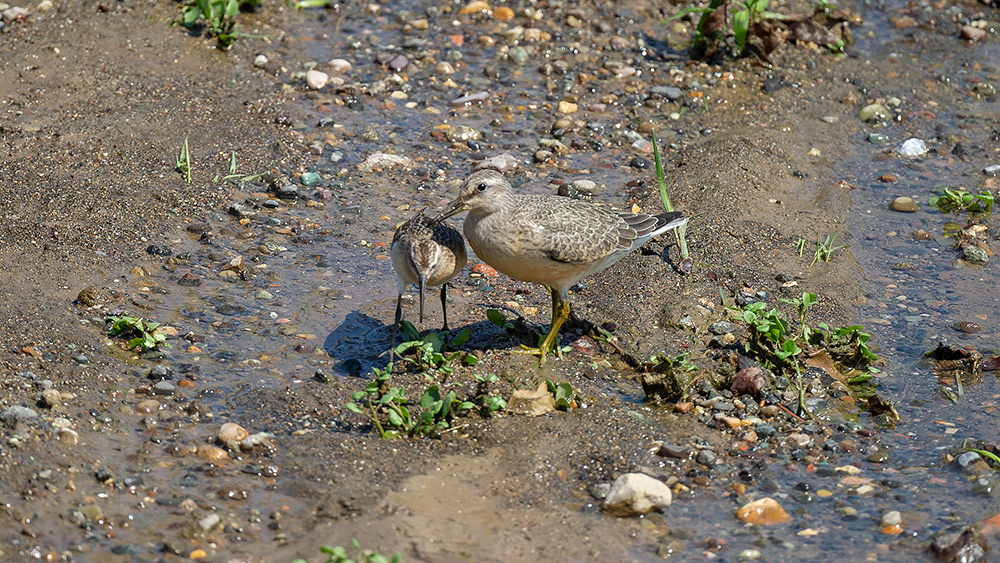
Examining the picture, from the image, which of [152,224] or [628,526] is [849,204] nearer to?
[628,526]

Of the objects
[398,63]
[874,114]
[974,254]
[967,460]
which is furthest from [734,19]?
[967,460]

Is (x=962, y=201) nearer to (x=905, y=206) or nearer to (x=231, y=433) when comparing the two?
(x=905, y=206)

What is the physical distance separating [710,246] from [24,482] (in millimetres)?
5629

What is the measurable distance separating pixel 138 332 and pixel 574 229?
3143 millimetres

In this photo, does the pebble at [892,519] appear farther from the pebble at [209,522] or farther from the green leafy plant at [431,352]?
the pebble at [209,522]

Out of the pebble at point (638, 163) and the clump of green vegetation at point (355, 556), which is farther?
the pebble at point (638, 163)

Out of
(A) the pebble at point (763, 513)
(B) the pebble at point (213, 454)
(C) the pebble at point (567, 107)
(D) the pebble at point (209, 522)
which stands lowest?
(C) the pebble at point (567, 107)

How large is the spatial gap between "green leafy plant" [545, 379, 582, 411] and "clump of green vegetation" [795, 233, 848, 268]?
9.89ft

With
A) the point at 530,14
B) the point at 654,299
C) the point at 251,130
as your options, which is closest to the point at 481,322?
the point at 654,299

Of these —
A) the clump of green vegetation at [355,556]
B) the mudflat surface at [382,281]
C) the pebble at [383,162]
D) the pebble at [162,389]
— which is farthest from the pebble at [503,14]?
the clump of green vegetation at [355,556]

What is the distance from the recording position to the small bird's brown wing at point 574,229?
23.1 ft

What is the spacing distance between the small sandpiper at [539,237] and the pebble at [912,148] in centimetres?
451

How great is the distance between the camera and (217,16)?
11.3 meters

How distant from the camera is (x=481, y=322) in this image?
778 cm
